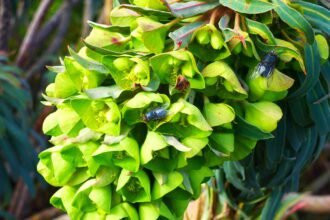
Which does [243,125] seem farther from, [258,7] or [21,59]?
[21,59]

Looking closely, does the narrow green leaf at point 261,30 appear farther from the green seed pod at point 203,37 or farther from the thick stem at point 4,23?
the thick stem at point 4,23

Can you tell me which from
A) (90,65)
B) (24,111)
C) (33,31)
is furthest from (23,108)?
(90,65)

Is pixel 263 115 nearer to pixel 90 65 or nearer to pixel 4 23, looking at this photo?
pixel 90 65

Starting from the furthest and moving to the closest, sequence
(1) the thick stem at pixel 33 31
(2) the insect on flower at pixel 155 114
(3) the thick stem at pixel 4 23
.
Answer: (1) the thick stem at pixel 33 31, (3) the thick stem at pixel 4 23, (2) the insect on flower at pixel 155 114

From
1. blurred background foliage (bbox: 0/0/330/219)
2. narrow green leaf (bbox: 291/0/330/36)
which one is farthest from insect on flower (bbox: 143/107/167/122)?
blurred background foliage (bbox: 0/0/330/219)

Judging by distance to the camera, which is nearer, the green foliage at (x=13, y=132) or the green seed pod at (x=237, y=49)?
the green seed pod at (x=237, y=49)

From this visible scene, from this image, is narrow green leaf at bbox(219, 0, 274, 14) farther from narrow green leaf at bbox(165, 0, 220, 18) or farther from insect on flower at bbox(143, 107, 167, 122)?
insect on flower at bbox(143, 107, 167, 122)

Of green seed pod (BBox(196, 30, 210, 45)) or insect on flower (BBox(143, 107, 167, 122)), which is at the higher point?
green seed pod (BBox(196, 30, 210, 45))

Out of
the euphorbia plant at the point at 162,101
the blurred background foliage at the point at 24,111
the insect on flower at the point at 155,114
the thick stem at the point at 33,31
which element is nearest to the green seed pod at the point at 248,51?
the euphorbia plant at the point at 162,101
